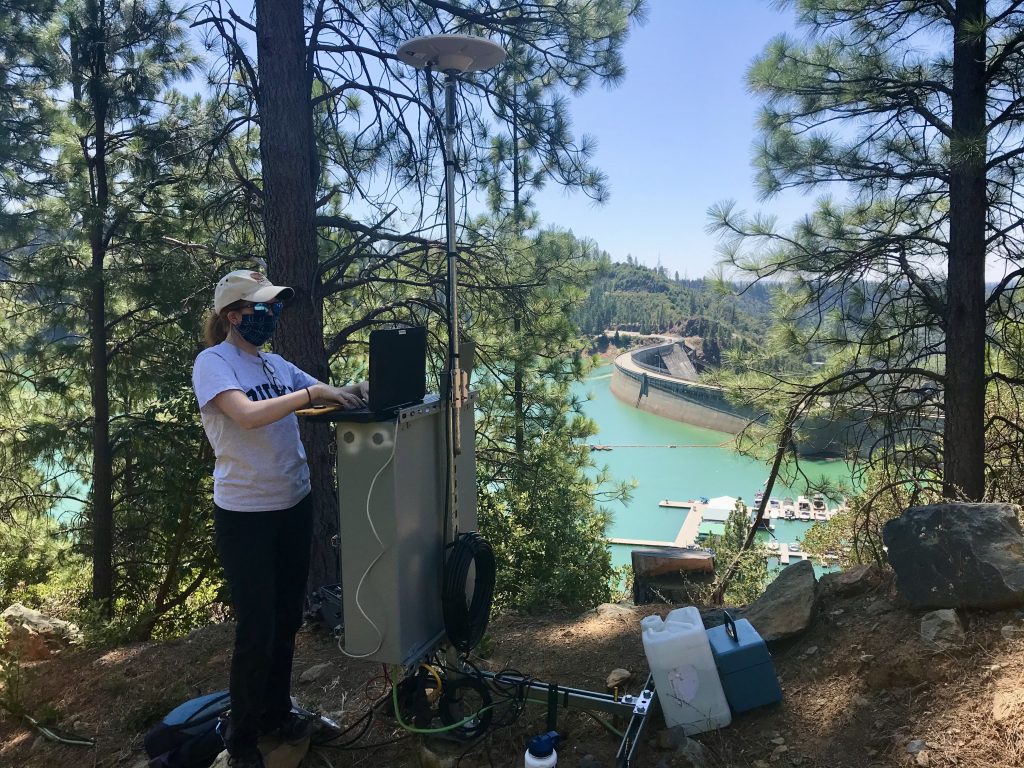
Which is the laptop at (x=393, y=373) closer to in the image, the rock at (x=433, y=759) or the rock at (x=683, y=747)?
the rock at (x=433, y=759)

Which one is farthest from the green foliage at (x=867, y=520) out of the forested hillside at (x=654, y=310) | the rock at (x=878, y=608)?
the forested hillside at (x=654, y=310)

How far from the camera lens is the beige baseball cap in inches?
82.7

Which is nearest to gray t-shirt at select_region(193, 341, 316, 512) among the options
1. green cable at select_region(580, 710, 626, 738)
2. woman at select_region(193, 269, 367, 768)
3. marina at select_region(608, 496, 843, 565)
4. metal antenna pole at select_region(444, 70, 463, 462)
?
woman at select_region(193, 269, 367, 768)

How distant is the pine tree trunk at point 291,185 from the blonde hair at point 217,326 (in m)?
2.01

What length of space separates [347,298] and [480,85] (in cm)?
266

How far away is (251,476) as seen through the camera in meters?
2.04

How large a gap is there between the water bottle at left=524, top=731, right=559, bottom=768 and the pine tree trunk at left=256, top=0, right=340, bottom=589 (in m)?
Result: 2.70

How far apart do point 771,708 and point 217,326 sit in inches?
90.4

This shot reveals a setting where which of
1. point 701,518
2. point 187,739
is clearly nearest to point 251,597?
point 187,739

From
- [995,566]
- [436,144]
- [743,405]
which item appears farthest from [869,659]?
[436,144]

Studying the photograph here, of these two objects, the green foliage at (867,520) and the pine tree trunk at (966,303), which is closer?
the pine tree trunk at (966,303)

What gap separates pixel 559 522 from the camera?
24.5 ft

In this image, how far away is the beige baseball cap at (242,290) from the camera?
2.10 m

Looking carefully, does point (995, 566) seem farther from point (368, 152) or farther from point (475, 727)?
point (368, 152)
